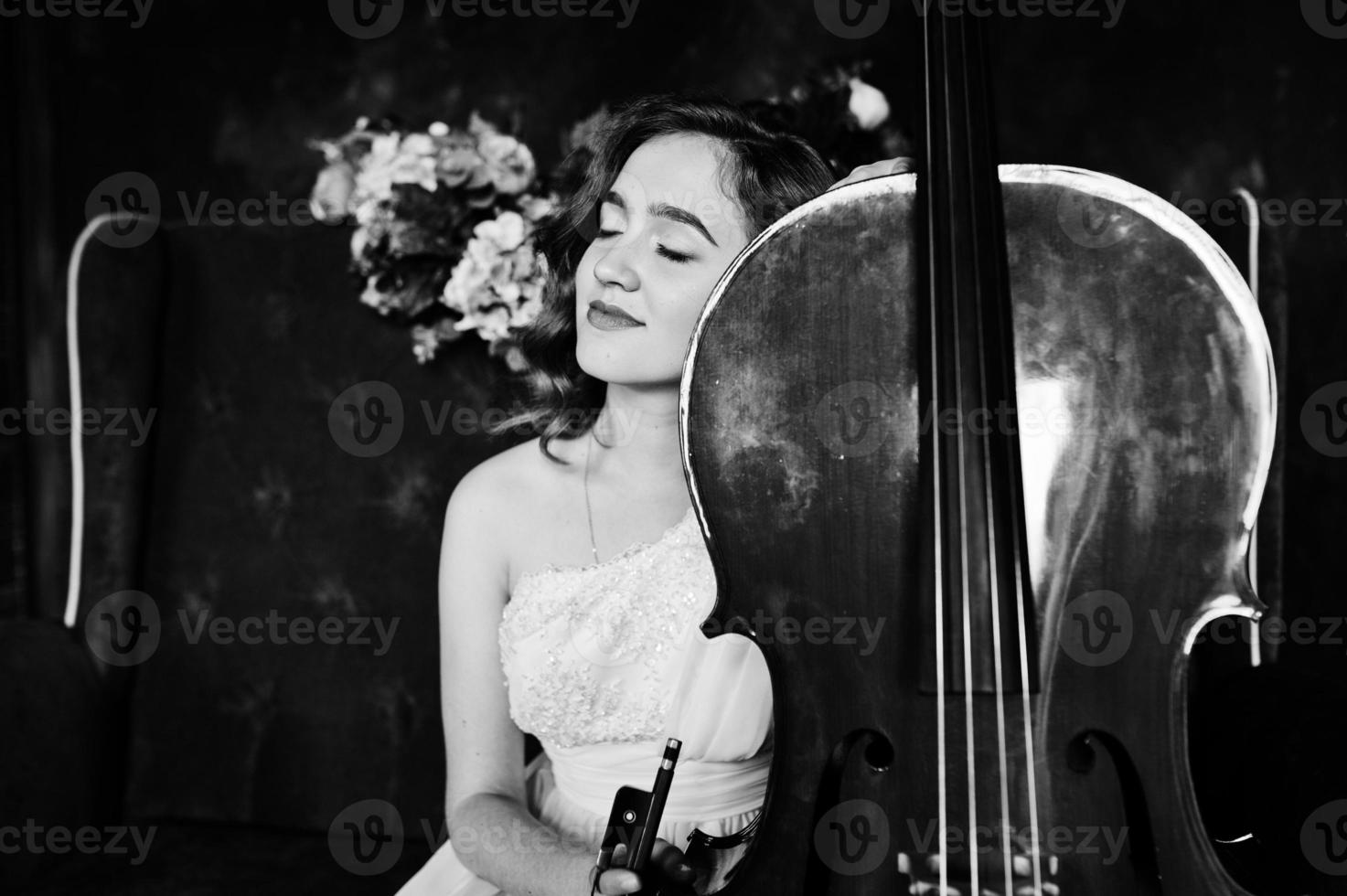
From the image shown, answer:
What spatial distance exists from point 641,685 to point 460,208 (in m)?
0.79

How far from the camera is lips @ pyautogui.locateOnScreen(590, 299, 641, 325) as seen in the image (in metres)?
1.24

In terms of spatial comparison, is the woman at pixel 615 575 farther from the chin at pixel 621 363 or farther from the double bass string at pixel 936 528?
the double bass string at pixel 936 528

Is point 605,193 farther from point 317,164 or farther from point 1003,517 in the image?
point 317,164

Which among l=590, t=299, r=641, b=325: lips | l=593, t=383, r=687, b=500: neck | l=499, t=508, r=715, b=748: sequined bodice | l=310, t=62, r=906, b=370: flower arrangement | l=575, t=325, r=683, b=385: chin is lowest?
l=499, t=508, r=715, b=748: sequined bodice

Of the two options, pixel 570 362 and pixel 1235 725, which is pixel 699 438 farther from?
pixel 1235 725

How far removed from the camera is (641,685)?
1311 millimetres

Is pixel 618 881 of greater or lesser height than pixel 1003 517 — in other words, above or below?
below

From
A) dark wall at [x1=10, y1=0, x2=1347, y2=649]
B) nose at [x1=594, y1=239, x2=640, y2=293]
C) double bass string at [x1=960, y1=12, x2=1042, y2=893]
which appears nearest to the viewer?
double bass string at [x1=960, y1=12, x2=1042, y2=893]

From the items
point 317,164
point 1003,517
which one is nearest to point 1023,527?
point 1003,517

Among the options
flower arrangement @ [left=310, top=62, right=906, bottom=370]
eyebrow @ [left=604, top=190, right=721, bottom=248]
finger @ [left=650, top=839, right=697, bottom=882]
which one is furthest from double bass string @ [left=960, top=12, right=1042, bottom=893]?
flower arrangement @ [left=310, top=62, right=906, bottom=370]

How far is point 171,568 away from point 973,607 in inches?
51.5

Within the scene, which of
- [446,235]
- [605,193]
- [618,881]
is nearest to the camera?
[618,881]

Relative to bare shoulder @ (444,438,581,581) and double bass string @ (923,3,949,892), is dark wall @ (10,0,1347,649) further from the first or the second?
double bass string @ (923,3,949,892)

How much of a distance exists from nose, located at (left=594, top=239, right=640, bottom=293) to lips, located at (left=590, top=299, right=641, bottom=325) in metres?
0.02
